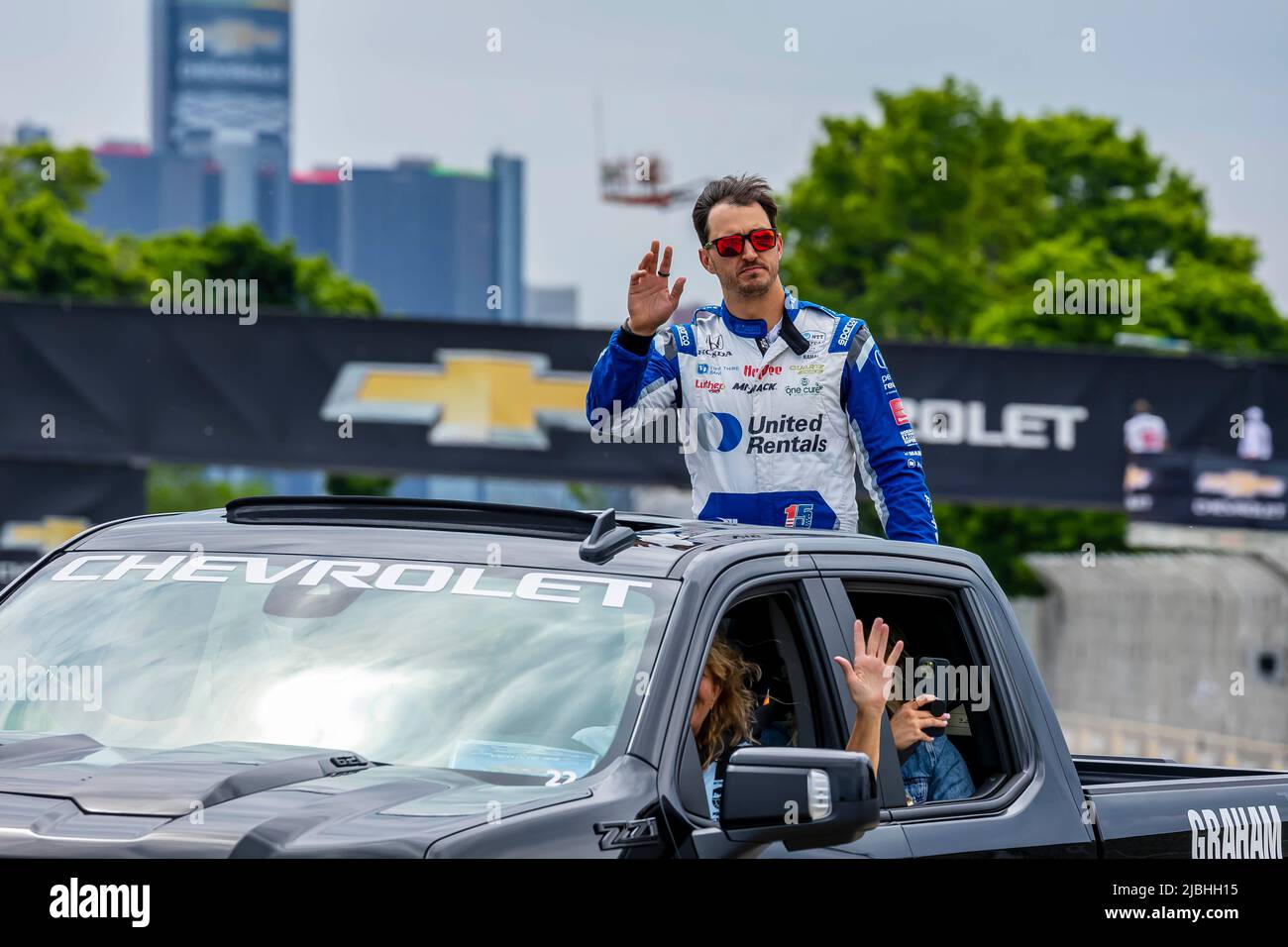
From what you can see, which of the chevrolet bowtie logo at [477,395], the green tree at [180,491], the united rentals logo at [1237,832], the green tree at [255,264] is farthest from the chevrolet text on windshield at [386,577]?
the green tree at [180,491]

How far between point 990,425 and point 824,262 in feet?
147

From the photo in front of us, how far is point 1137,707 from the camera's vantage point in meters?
35.4

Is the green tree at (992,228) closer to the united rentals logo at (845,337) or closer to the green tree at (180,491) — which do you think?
the green tree at (180,491)

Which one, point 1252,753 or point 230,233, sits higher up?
point 230,233

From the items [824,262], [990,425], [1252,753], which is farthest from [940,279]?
[990,425]

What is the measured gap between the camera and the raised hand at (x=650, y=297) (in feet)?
19.1

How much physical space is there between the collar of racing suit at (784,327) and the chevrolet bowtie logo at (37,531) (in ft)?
46.2

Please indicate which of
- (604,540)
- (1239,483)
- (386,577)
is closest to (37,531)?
(1239,483)

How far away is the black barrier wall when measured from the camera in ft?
61.1

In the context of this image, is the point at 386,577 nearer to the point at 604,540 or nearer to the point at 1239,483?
the point at 604,540

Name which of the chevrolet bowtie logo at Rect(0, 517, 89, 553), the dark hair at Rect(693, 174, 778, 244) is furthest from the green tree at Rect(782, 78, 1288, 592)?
the dark hair at Rect(693, 174, 778, 244)

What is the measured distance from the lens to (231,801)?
11.9ft

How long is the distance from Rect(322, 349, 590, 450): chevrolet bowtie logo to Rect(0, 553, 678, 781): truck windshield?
1467 cm
